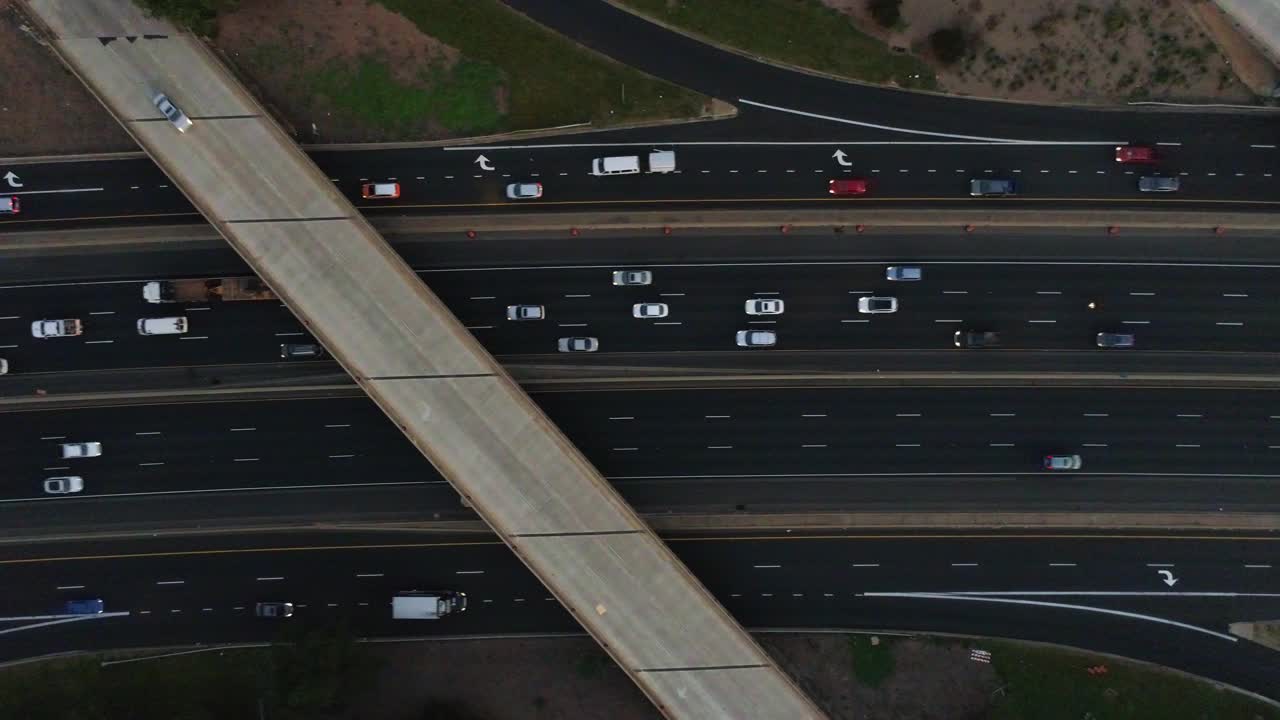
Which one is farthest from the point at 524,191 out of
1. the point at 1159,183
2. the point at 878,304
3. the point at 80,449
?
the point at 1159,183

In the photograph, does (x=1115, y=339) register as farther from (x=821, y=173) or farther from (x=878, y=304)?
(x=821, y=173)

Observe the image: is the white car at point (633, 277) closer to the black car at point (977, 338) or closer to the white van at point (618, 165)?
the white van at point (618, 165)

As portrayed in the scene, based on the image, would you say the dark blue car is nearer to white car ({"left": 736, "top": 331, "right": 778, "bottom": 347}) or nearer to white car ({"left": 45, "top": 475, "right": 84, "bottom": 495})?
white car ({"left": 45, "top": 475, "right": 84, "bottom": 495})

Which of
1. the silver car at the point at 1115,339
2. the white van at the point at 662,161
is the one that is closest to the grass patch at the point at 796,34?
the white van at the point at 662,161

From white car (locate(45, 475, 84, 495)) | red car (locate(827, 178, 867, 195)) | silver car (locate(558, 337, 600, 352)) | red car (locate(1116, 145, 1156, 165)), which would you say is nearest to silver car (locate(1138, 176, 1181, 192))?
red car (locate(1116, 145, 1156, 165))

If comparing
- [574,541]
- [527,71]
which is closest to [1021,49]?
[527,71]

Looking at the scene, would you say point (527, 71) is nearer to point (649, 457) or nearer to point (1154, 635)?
point (649, 457)

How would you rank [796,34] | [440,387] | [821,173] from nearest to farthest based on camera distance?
[440,387]
[796,34]
[821,173]
